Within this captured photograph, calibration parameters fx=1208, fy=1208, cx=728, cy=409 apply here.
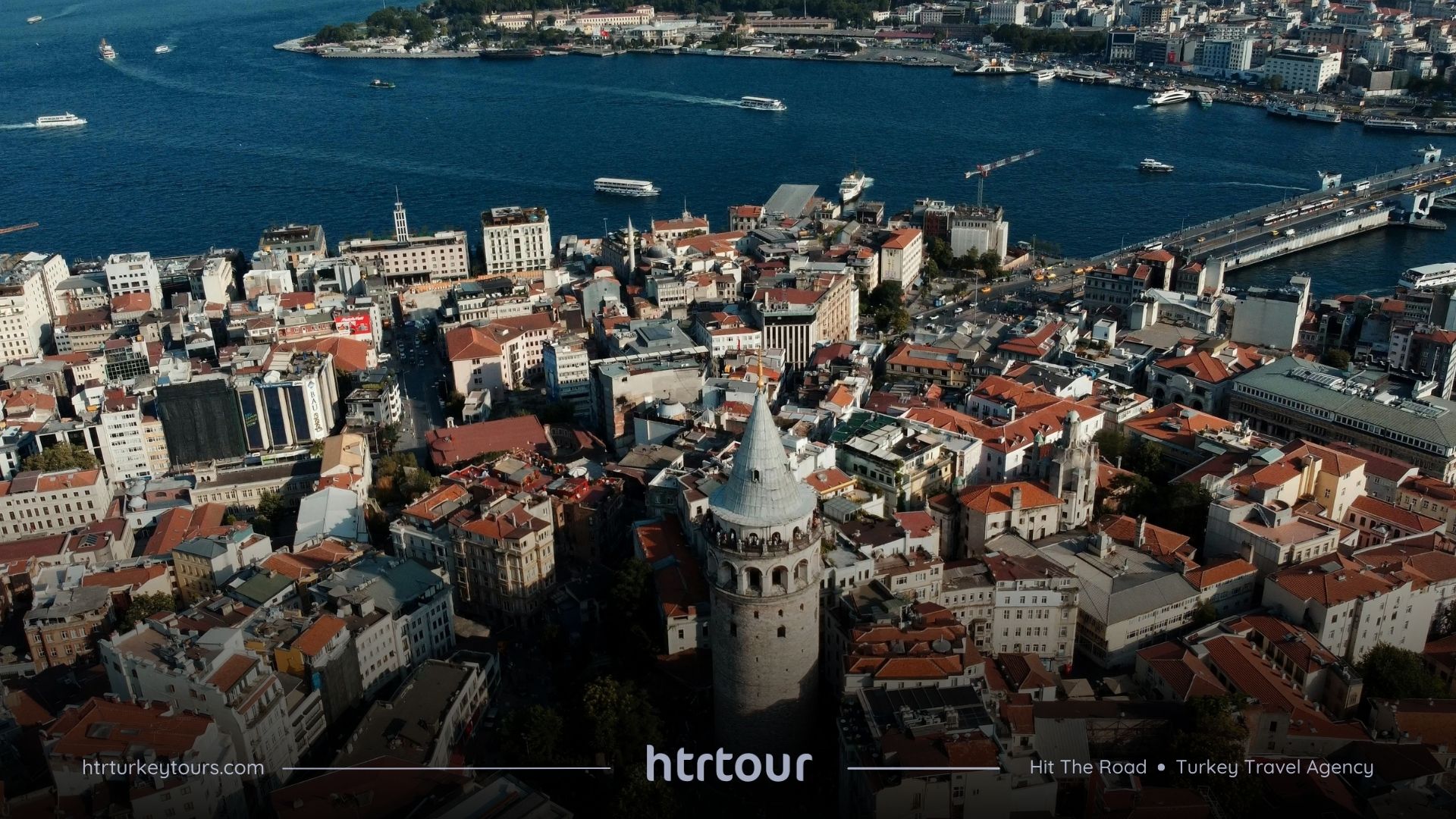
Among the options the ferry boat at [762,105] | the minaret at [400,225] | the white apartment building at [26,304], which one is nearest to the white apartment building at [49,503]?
the white apartment building at [26,304]

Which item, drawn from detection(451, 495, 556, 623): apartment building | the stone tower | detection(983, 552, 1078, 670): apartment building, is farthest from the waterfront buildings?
the stone tower

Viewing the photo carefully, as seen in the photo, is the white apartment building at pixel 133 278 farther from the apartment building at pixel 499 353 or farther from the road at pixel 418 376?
the apartment building at pixel 499 353

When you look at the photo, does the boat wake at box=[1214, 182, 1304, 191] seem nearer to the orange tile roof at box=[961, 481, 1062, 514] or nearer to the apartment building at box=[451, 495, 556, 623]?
the orange tile roof at box=[961, 481, 1062, 514]

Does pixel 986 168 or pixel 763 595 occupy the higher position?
pixel 763 595

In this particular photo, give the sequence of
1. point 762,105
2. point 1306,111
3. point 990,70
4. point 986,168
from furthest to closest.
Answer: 1. point 990,70
2. point 762,105
3. point 1306,111
4. point 986,168

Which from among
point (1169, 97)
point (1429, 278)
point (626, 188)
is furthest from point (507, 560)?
point (1169, 97)

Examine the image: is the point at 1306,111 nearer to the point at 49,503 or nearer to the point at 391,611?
the point at 391,611

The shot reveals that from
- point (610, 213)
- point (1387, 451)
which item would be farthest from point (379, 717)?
point (610, 213)
